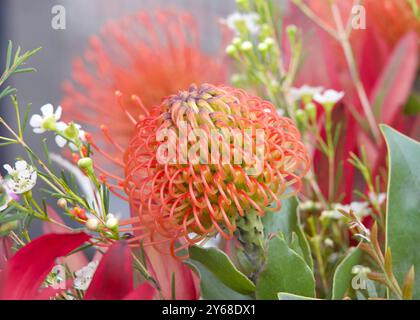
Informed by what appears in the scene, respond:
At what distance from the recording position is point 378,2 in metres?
0.55

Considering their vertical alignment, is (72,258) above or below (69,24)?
below

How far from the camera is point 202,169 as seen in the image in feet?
1.02

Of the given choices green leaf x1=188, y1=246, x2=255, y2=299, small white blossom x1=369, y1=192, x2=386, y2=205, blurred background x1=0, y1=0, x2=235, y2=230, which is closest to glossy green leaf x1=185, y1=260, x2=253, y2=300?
green leaf x1=188, y1=246, x2=255, y2=299

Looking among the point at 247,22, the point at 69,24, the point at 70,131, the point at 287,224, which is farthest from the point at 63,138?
the point at 69,24

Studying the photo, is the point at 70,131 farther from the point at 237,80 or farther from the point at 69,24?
the point at 69,24

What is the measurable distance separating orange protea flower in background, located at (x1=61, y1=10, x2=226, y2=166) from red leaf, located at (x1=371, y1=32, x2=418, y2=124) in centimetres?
12

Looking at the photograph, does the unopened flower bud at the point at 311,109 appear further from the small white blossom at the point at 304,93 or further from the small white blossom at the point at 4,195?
the small white blossom at the point at 4,195

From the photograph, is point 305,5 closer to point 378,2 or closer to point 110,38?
point 378,2

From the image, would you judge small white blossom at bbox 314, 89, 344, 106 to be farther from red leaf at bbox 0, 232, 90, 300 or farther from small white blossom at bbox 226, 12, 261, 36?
red leaf at bbox 0, 232, 90, 300

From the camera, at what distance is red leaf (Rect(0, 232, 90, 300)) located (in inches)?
10.6

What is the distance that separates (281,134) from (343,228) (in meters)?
0.12

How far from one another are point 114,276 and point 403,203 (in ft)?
0.44
